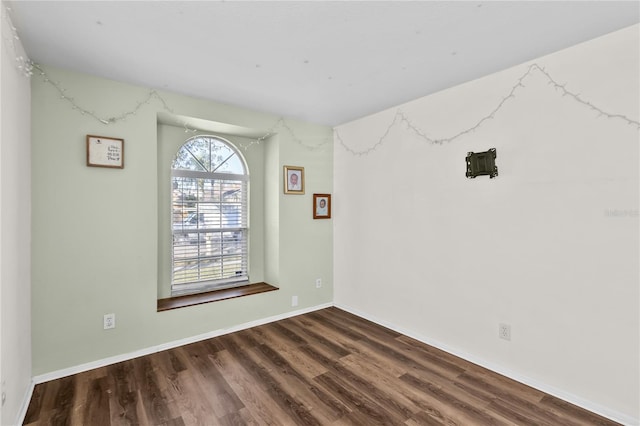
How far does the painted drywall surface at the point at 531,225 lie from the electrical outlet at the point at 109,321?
2.70 meters

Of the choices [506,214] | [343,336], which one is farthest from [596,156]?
[343,336]

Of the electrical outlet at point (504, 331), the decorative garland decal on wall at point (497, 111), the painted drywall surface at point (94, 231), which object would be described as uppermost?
the decorative garland decal on wall at point (497, 111)

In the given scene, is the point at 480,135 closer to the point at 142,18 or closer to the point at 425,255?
the point at 425,255

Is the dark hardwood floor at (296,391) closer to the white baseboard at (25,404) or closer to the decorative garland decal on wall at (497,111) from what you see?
the white baseboard at (25,404)

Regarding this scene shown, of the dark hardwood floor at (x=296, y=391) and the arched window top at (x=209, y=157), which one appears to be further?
the arched window top at (x=209, y=157)

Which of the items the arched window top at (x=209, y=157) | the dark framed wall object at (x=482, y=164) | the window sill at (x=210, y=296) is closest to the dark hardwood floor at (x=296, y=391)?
the window sill at (x=210, y=296)

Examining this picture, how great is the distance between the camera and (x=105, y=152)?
2580mm

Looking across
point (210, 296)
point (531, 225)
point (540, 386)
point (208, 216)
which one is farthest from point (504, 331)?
point (208, 216)

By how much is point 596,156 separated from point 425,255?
60.5 inches

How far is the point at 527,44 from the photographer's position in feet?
6.91

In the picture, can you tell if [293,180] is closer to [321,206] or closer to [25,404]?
[321,206]

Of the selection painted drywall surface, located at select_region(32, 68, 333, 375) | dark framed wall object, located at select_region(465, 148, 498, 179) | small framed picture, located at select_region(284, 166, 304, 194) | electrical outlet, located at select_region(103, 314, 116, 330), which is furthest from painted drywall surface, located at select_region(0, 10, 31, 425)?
dark framed wall object, located at select_region(465, 148, 498, 179)

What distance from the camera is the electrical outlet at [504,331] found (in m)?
2.46

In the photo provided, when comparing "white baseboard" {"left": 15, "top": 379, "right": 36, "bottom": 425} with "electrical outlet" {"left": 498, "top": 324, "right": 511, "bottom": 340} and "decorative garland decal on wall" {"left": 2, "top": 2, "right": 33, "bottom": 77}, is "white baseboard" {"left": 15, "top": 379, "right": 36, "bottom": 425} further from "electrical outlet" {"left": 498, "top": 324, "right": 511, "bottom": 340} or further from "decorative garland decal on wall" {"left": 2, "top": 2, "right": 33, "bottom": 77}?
"electrical outlet" {"left": 498, "top": 324, "right": 511, "bottom": 340}
